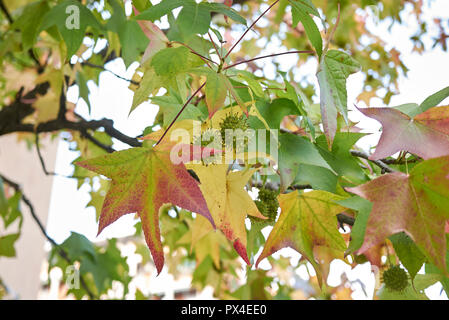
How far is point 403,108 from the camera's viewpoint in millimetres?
611

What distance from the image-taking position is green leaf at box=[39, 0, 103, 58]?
0.71m

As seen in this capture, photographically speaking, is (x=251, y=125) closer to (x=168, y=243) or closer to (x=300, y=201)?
(x=300, y=201)

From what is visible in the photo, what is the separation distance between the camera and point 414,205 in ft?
1.68

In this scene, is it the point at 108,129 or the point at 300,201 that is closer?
the point at 300,201

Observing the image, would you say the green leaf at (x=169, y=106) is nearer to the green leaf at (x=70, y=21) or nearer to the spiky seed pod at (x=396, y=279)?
the green leaf at (x=70, y=21)

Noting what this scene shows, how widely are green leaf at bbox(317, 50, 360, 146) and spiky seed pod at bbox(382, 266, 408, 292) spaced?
0.42 metres

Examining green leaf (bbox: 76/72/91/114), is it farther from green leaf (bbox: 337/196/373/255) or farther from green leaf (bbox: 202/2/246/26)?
green leaf (bbox: 337/196/373/255)

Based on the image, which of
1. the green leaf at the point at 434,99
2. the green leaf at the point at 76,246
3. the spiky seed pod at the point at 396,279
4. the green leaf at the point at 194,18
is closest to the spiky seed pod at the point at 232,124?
the green leaf at the point at 194,18

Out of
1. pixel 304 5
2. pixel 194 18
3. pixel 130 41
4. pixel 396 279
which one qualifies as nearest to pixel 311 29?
pixel 304 5

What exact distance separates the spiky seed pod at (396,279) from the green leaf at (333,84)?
0.42 metres

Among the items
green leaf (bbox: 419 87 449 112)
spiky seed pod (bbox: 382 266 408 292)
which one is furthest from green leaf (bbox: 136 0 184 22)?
spiky seed pod (bbox: 382 266 408 292)

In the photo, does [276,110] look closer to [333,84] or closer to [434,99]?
Result: [333,84]

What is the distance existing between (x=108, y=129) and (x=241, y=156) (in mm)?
416
